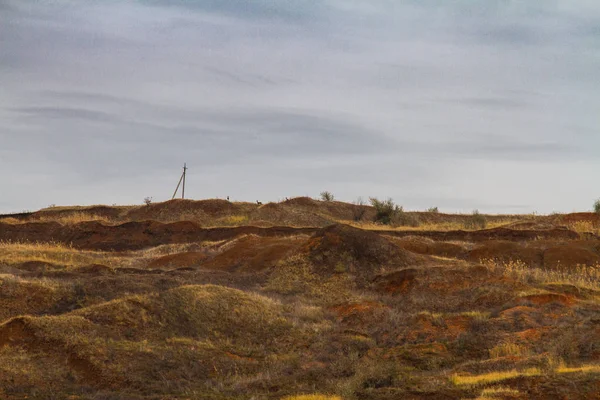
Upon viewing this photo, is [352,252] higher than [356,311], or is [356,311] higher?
[352,252]

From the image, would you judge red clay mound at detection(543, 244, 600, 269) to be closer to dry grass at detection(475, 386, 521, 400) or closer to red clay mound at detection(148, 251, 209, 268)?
red clay mound at detection(148, 251, 209, 268)

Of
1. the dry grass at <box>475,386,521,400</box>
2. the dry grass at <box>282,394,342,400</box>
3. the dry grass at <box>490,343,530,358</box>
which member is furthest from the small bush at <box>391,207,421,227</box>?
the dry grass at <box>475,386,521,400</box>

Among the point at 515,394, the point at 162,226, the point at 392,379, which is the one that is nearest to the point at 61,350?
the point at 392,379

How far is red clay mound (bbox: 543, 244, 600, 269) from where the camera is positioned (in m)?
27.2

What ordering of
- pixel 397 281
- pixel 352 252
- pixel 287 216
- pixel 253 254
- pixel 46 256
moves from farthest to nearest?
pixel 287 216 < pixel 46 256 < pixel 253 254 < pixel 352 252 < pixel 397 281

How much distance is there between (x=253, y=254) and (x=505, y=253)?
9.82 m

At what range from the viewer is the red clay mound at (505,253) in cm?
2827

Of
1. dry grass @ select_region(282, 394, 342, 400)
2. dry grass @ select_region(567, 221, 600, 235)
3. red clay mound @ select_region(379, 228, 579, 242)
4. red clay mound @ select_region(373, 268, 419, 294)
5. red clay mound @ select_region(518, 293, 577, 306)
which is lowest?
dry grass @ select_region(282, 394, 342, 400)

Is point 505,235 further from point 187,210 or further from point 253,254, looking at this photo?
point 187,210

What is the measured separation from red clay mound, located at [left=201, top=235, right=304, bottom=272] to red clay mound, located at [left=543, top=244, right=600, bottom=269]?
938 centimetres

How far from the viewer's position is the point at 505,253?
28781 millimetres

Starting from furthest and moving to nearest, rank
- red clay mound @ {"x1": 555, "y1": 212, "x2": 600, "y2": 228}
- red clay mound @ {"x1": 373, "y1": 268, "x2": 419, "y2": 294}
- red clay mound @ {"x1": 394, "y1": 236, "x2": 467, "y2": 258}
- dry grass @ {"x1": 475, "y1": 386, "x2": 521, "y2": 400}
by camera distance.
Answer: red clay mound @ {"x1": 555, "y1": 212, "x2": 600, "y2": 228}
red clay mound @ {"x1": 394, "y1": 236, "x2": 467, "y2": 258}
red clay mound @ {"x1": 373, "y1": 268, "x2": 419, "y2": 294}
dry grass @ {"x1": 475, "y1": 386, "x2": 521, "y2": 400}

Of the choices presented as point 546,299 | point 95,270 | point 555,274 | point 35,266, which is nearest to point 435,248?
point 555,274

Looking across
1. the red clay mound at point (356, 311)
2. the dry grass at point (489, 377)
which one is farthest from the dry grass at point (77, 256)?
the dry grass at point (489, 377)
